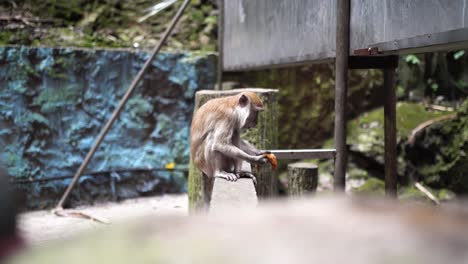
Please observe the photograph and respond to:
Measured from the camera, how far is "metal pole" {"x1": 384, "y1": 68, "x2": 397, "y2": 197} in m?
5.15

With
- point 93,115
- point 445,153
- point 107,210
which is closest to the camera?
point 445,153

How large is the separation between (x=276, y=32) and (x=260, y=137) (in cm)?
131

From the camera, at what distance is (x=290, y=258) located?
1.80 ft

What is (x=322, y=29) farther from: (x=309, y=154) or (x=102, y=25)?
(x=102, y=25)

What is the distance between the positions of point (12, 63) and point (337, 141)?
567 cm

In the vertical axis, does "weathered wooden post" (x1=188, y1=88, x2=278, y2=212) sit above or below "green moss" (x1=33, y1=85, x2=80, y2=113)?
below

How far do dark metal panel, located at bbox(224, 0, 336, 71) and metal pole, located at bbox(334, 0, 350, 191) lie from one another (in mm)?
251

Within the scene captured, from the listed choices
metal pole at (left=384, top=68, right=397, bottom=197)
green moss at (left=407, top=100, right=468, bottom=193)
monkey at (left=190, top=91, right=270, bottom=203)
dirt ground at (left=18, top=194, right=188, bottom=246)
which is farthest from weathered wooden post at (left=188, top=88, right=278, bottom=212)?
green moss at (left=407, top=100, right=468, bottom=193)

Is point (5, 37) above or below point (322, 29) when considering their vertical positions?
above

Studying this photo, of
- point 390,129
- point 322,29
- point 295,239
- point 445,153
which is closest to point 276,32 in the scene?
point 322,29

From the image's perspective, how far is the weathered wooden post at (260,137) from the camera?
6000 mm

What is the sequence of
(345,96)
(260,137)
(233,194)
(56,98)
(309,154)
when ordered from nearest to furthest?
(233,194)
(345,96)
(309,154)
(260,137)
(56,98)

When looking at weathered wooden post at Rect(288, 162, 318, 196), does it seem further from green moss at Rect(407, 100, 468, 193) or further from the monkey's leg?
green moss at Rect(407, 100, 468, 193)

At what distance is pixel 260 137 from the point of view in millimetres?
6160
